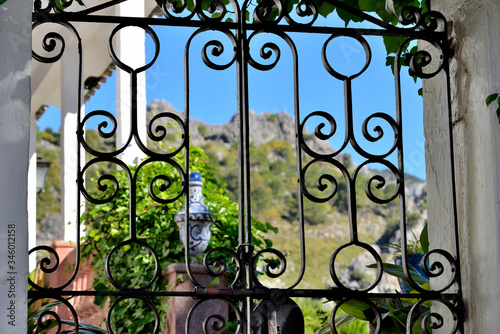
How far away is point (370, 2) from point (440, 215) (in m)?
0.69

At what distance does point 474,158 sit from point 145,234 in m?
2.67

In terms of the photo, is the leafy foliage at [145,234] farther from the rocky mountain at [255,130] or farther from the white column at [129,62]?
the rocky mountain at [255,130]

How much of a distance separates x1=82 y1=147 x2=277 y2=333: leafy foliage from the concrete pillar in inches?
74.1

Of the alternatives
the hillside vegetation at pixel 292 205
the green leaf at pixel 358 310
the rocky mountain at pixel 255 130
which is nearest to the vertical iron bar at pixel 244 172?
the green leaf at pixel 358 310

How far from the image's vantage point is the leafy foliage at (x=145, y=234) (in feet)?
12.8

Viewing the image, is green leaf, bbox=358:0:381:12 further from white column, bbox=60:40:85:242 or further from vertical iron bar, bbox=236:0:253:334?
white column, bbox=60:40:85:242

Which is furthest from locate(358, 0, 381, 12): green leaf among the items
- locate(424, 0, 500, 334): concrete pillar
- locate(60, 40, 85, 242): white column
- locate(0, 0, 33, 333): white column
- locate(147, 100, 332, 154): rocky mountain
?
locate(147, 100, 332, 154): rocky mountain

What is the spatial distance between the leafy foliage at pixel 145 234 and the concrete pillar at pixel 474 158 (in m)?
1.88

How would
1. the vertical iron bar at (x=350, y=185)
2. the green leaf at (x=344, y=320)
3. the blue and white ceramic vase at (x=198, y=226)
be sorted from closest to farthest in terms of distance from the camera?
the vertical iron bar at (x=350, y=185), the green leaf at (x=344, y=320), the blue and white ceramic vase at (x=198, y=226)

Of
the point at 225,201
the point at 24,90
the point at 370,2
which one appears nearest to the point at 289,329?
the point at 24,90

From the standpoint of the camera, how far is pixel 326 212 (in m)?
33.5

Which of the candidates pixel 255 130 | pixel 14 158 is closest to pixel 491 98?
pixel 14 158

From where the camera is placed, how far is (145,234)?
4.13m

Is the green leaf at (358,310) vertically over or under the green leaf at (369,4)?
under
